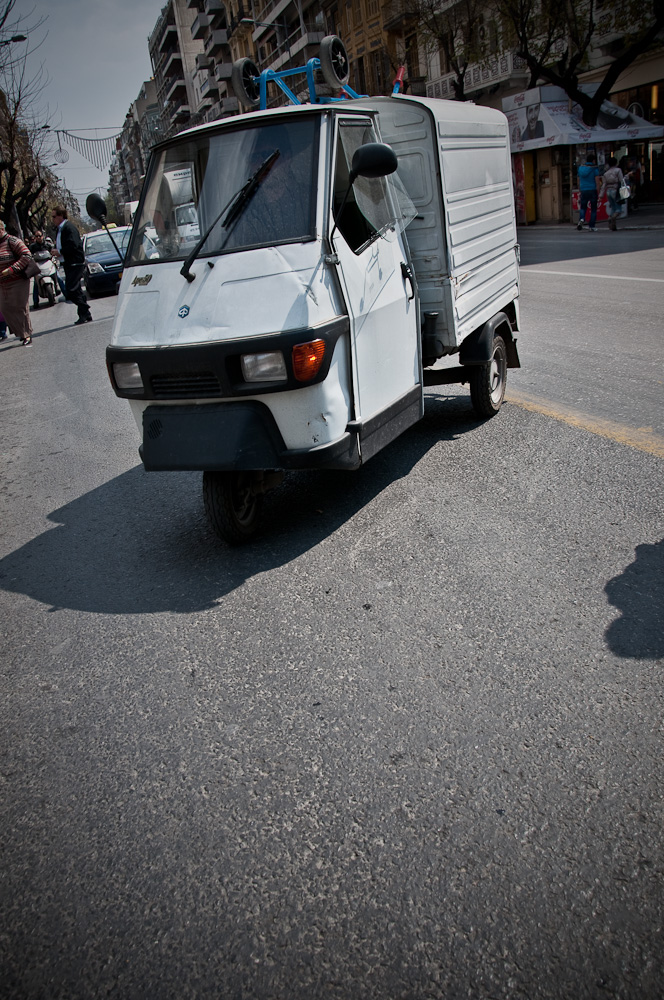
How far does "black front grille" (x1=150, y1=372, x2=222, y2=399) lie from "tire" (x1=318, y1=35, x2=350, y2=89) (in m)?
3.16

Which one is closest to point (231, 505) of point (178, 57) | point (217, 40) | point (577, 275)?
point (577, 275)

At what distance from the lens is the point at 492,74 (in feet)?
121

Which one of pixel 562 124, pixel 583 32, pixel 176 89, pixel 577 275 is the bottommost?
pixel 577 275

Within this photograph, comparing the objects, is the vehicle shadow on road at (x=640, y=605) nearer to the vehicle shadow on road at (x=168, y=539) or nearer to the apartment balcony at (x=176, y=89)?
the vehicle shadow on road at (x=168, y=539)

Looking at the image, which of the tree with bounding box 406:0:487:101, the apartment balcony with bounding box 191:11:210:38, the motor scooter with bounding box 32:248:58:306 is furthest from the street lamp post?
the apartment balcony with bounding box 191:11:210:38

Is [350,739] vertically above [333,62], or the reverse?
[333,62]

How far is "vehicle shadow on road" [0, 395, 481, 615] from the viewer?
3.73 m

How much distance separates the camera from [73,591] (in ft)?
12.6

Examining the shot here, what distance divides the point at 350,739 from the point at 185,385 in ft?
6.54

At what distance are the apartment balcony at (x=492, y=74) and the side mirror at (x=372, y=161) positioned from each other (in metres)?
36.2

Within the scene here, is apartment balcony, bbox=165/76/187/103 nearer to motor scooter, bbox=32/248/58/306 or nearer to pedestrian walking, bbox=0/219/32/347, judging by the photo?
motor scooter, bbox=32/248/58/306

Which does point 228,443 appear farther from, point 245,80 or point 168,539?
point 245,80

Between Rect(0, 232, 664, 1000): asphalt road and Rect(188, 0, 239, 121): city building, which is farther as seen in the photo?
Rect(188, 0, 239, 121): city building

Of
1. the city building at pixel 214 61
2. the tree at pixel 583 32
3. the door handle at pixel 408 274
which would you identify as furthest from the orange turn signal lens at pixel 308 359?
the city building at pixel 214 61
